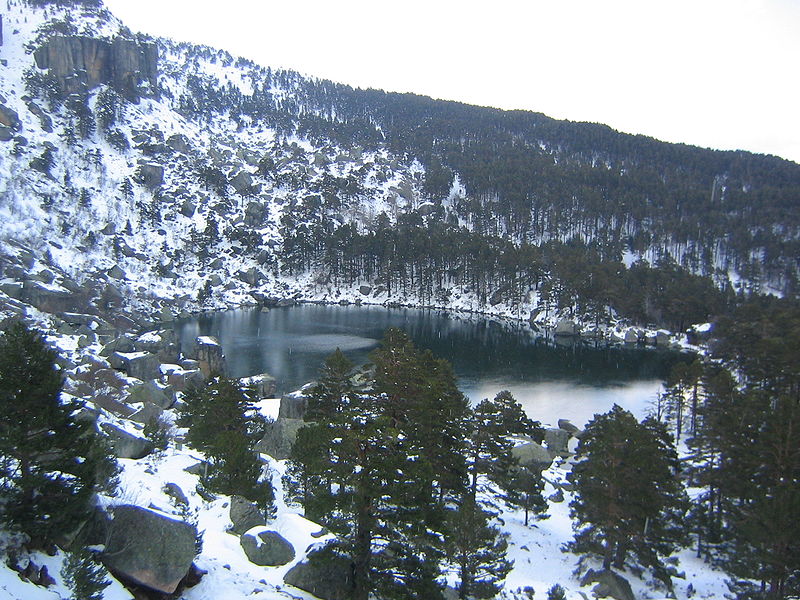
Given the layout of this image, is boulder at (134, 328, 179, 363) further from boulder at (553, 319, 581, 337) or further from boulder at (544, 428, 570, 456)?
boulder at (553, 319, 581, 337)

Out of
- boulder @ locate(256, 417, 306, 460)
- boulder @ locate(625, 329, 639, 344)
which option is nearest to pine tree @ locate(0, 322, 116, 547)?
boulder @ locate(256, 417, 306, 460)

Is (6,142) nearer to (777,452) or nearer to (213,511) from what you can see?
(213,511)

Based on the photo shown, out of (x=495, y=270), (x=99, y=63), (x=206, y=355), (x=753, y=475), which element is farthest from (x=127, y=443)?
(x=99, y=63)

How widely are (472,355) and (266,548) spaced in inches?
2662

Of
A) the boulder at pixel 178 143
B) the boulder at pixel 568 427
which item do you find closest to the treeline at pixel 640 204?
the boulder at pixel 178 143

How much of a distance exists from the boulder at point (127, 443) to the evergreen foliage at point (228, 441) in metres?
2.91

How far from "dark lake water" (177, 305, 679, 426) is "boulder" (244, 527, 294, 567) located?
146 ft

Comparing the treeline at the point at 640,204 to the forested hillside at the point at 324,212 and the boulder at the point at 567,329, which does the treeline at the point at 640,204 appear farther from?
the boulder at the point at 567,329

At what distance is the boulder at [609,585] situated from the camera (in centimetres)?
2269

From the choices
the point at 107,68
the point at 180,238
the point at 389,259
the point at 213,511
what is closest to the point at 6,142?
the point at 180,238

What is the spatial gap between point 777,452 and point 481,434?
1528 centimetres

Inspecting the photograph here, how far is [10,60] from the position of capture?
147m

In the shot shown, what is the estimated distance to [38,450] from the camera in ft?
35.1

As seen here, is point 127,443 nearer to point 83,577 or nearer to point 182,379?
point 83,577
